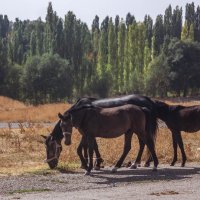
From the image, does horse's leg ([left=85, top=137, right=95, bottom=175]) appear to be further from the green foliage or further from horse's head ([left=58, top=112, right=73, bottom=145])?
the green foliage

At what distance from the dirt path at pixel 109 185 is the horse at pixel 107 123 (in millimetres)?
667

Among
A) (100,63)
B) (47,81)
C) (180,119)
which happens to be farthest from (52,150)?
(100,63)

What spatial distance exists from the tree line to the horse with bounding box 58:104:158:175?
2502 inches

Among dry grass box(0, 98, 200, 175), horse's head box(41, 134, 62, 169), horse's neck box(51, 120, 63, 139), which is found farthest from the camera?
dry grass box(0, 98, 200, 175)

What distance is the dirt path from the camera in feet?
37.2

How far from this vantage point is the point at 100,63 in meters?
100

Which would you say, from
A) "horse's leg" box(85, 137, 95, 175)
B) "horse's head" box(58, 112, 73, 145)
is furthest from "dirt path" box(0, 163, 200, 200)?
"horse's head" box(58, 112, 73, 145)

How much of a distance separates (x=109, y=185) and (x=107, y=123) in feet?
8.92

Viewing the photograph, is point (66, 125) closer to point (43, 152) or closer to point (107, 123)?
point (107, 123)

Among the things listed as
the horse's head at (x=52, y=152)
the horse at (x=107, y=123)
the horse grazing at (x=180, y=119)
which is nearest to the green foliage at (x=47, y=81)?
the horse grazing at (x=180, y=119)

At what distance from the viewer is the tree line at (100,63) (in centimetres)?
8081

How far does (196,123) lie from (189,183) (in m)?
3.96

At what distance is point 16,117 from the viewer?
44.4 metres

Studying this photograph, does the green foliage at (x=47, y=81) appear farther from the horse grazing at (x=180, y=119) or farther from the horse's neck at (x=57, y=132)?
the horse's neck at (x=57, y=132)
